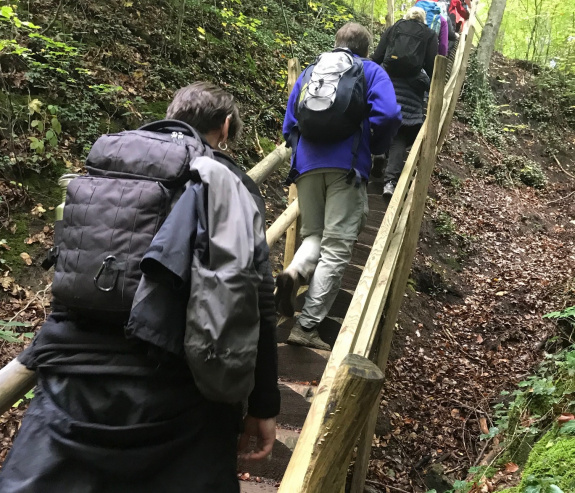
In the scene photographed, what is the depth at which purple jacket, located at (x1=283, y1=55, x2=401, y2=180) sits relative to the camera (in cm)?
345

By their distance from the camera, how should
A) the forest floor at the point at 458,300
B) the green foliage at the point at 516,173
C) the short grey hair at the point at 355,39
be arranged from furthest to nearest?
the green foliage at the point at 516,173 → the forest floor at the point at 458,300 → the short grey hair at the point at 355,39

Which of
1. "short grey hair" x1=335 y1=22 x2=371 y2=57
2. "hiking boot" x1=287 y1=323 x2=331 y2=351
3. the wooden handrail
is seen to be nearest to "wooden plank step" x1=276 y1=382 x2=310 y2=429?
"hiking boot" x1=287 y1=323 x2=331 y2=351

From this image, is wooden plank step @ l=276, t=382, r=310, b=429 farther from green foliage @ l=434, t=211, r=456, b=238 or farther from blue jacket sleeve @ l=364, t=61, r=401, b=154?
green foliage @ l=434, t=211, r=456, b=238

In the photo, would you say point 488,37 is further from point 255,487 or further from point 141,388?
point 141,388

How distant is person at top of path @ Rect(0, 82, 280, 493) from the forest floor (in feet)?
8.27

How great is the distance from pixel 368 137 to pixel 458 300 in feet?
16.6

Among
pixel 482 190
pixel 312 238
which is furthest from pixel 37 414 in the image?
pixel 482 190

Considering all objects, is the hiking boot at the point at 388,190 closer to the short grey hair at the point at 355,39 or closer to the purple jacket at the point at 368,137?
the purple jacket at the point at 368,137

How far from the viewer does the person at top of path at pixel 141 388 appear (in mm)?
1363

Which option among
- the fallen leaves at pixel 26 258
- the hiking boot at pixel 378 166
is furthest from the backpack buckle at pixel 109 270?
the hiking boot at pixel 378 166

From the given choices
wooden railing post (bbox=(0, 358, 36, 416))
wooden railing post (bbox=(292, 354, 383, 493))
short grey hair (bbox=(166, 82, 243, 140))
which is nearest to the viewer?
wooden railing post (bbox=(292, 354, 383, 493))

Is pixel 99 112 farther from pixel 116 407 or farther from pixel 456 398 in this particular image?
pixel 456 398

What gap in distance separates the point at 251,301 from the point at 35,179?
4358 millimetres

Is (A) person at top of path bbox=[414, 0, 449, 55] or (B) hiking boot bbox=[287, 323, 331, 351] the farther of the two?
(A) person at top of path bbox=[414, 0, 449, 55]
